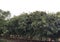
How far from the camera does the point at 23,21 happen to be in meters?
27.1

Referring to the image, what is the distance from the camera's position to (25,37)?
2897 centimetres

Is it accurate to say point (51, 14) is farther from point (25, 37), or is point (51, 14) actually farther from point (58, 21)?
point (25, 37)

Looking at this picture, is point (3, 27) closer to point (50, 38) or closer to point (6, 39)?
point (6, 39)

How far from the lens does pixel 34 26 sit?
25.7 meters

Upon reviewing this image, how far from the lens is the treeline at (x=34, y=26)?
2512 centimetres

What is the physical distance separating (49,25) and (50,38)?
2623 mm

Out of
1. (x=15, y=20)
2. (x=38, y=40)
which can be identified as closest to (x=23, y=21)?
(x=15, y=20)

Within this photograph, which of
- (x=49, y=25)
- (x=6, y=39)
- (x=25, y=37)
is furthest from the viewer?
(x=6, y=39)

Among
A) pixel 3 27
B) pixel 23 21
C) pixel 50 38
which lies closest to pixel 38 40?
pixel 50 38

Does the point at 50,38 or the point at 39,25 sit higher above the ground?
the point at 39,25

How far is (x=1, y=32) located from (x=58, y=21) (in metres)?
9.87

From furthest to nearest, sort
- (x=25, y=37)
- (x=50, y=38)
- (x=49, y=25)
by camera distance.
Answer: (x=25, y=37) → (x=50, y=38) → (x=49, y=25)

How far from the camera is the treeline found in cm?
2512

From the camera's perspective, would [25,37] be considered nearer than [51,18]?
No
